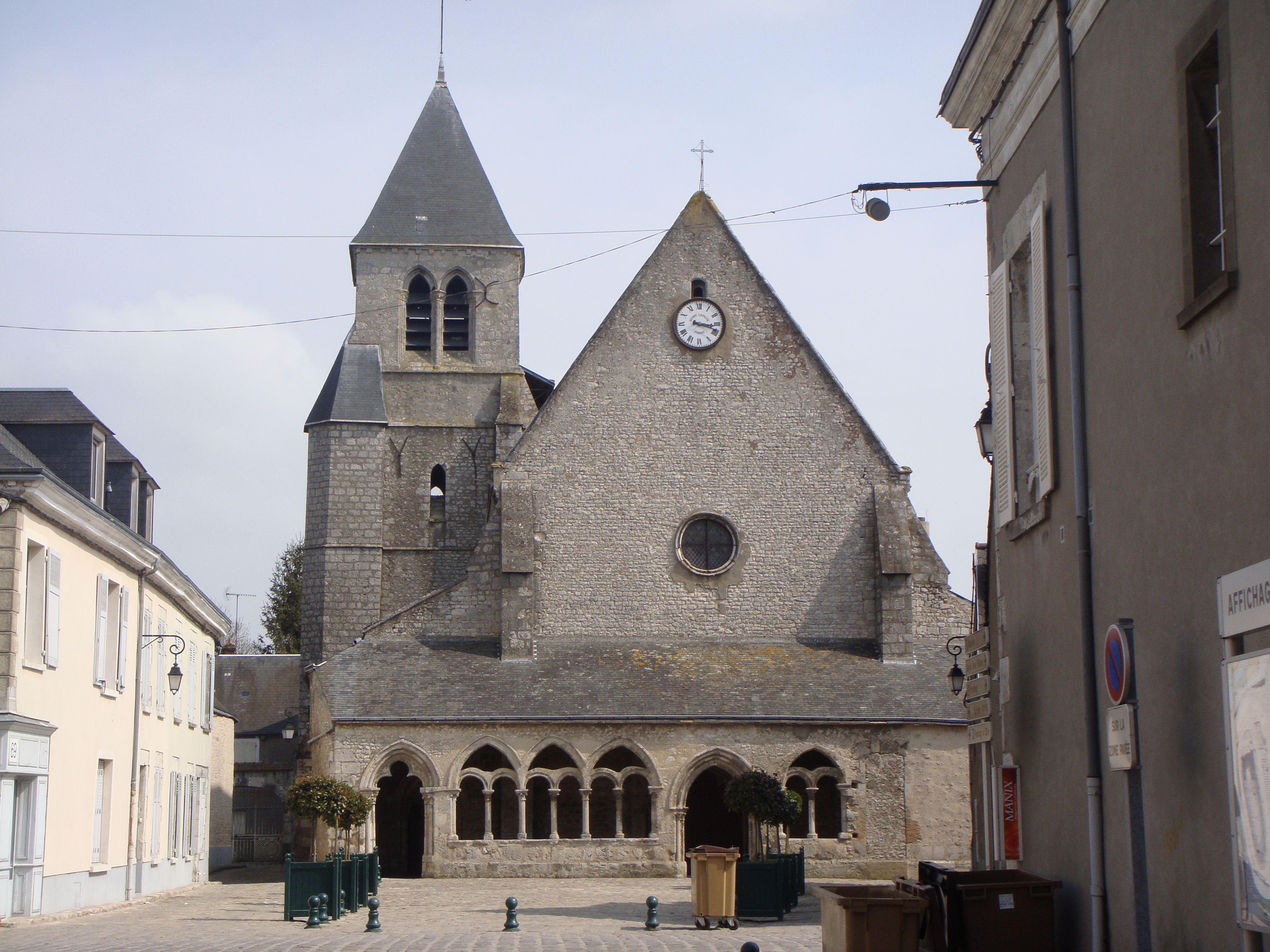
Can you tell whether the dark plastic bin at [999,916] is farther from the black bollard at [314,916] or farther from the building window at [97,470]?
the building window at [97,470]

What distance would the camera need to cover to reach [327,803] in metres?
19.8

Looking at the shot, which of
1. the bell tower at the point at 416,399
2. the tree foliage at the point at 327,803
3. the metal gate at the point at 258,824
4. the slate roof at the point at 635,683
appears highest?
the bell tower at the point at 416,399

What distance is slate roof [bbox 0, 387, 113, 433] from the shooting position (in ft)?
60.5

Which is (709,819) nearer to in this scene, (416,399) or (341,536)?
(341,536)

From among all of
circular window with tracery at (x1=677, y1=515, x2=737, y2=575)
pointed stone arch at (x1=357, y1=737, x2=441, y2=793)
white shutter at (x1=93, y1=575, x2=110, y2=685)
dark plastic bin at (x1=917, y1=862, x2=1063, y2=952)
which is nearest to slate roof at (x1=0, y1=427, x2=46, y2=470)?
white shutter at (x1=93, y1=575, x2=110, y2=685)

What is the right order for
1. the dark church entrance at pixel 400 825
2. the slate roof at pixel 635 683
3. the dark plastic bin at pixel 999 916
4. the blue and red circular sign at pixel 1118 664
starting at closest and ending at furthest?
the blue and red circular sign at pixel 1118 664 < the dark plastic bin at pixel 999 916 < the slate roof at pixel 635 683 < the dark church entrance at pixel 400 825

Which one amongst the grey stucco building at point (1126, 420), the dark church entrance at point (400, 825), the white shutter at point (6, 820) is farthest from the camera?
the dark church entrance at point (400, 825)

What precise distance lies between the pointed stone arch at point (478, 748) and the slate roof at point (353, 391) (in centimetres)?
910

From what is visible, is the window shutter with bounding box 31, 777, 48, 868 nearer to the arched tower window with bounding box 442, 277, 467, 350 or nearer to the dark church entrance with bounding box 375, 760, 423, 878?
the dark church entrance with bounding box 375, 760, 423, 878

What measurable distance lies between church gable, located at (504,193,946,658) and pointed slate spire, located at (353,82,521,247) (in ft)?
25.8

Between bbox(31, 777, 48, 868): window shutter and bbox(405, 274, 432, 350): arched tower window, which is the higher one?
bbox(405, 274, 432, 350): arched tower window

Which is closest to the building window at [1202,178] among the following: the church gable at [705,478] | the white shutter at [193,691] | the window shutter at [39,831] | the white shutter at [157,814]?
the window shutter at [39,831]

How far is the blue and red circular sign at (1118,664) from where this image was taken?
8625mm

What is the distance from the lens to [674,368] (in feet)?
90.1
